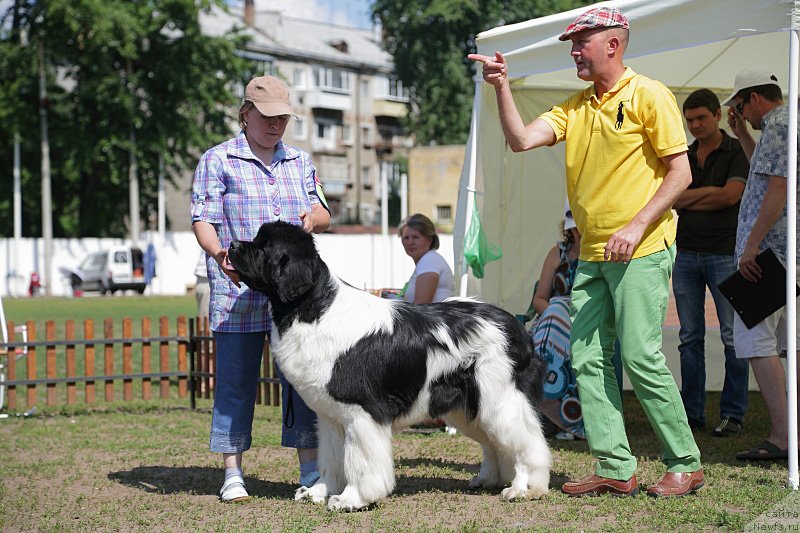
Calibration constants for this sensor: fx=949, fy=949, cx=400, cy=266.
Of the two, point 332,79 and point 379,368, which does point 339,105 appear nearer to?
point 332,79

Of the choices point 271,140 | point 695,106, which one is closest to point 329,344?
point 271,140

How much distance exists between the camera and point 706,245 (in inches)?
278

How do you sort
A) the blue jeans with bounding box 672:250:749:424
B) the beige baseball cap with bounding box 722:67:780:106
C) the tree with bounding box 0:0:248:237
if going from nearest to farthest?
the beige baseball cap with bounding box 722:67:780:106
the blue jeans with bounding box 672:250:749:424
the tree with bounding box 0:0:248:237

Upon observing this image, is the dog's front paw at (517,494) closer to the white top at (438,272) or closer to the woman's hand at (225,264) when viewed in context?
the woman's hand at (225,264)

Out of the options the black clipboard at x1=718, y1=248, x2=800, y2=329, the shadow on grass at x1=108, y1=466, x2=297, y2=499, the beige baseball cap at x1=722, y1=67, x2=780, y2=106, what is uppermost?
the beige baseball cap at x1=722, y1=67, x2=780, y2=106

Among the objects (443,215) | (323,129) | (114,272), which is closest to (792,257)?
(114,272)

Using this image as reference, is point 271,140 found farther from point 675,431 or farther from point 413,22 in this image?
point 413,22

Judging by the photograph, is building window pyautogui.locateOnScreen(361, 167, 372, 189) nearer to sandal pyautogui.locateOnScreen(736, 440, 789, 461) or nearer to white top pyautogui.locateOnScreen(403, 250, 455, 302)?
white top pyautogui.locateOnScreen(403, 250, 455, 302)

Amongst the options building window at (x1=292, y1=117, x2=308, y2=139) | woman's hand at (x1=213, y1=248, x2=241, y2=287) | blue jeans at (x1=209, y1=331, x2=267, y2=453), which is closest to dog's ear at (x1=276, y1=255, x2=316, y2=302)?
woman's hand at (x1=213, y1=248, x2=241, y2=287)

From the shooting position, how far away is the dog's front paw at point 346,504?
4.74m

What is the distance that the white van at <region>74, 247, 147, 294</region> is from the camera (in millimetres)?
36344

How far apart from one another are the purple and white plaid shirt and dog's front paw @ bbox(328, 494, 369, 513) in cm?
101

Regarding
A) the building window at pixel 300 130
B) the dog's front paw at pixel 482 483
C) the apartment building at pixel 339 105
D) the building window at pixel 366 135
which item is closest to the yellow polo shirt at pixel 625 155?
the dog's front paw at pixel 482 483

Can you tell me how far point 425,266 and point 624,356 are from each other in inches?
114
